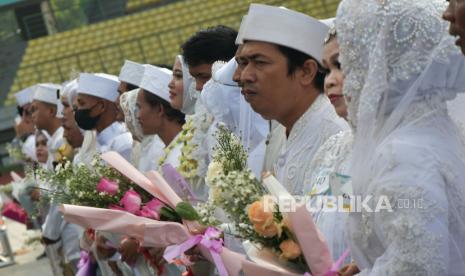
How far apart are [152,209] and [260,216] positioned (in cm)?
157

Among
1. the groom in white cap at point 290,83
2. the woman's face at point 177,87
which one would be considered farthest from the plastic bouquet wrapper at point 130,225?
the woman's face at point 177,87

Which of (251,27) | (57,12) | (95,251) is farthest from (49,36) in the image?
(251,27)

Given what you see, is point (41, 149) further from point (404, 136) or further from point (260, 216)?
point (404, 136)

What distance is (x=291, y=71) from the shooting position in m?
3.61

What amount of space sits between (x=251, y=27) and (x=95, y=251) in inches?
104

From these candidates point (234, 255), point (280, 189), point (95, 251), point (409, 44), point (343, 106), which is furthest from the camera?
point (95, 251)

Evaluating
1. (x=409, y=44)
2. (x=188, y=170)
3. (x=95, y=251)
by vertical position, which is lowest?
(x=95, y=251)

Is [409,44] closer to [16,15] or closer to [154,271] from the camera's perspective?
[154,271]

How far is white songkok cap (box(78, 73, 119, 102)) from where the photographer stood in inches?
286

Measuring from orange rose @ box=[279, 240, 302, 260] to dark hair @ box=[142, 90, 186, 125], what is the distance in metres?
3.28

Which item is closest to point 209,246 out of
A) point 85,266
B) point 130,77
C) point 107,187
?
point 107,187

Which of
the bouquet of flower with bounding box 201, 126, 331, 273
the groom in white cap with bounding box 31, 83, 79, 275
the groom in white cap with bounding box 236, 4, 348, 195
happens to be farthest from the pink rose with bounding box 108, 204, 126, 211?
the groom in white cap with bounding box 31, 83, 79, 275

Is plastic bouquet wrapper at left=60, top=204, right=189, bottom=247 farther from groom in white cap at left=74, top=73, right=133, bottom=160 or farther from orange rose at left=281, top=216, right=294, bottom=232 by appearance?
groom in white cap at left=74, top=73, right=133, bottom=160

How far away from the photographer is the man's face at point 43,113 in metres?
9.59
